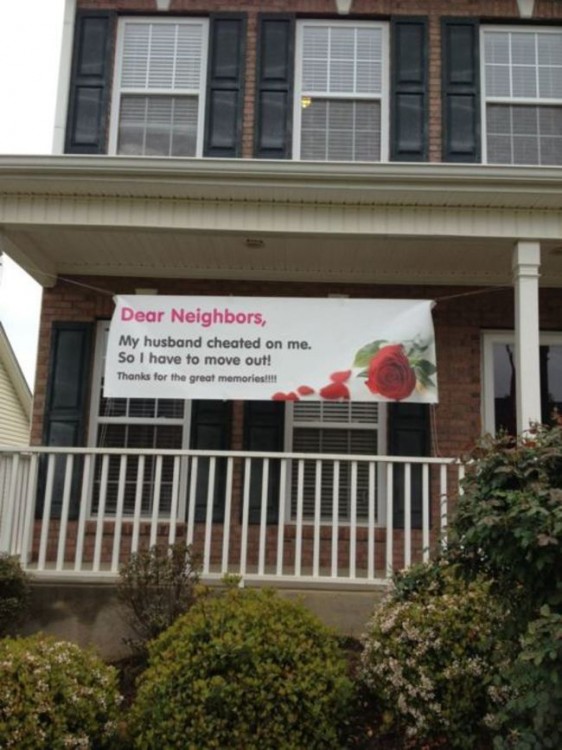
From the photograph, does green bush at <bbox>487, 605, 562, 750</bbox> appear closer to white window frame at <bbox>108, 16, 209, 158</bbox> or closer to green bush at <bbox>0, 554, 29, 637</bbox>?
green bush at <bbox>0, 554, 29, 637</bbox>

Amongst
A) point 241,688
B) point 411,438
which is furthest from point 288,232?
point 241,688

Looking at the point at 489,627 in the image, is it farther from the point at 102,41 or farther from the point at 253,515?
the point at 102,41

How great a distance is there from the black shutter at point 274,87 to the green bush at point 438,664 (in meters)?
4.92

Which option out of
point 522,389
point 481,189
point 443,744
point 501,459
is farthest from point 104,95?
point 443,744

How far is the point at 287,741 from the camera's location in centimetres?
393

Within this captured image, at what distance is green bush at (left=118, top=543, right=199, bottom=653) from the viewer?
513 centimetres

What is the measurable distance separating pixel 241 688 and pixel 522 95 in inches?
264

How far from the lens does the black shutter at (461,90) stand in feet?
25.3

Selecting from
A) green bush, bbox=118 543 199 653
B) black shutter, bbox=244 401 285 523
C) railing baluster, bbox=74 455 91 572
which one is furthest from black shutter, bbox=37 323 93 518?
green bush, bbox=118 543 199 653

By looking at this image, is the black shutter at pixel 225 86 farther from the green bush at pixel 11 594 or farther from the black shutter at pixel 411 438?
the green bush at pixel 11 594

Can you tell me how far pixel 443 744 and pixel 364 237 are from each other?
3880 millimetres

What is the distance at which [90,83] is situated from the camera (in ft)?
26.0

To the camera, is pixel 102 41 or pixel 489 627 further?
pixel 102 41

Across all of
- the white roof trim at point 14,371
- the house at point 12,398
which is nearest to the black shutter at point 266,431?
the white roof trim at point 14,371
